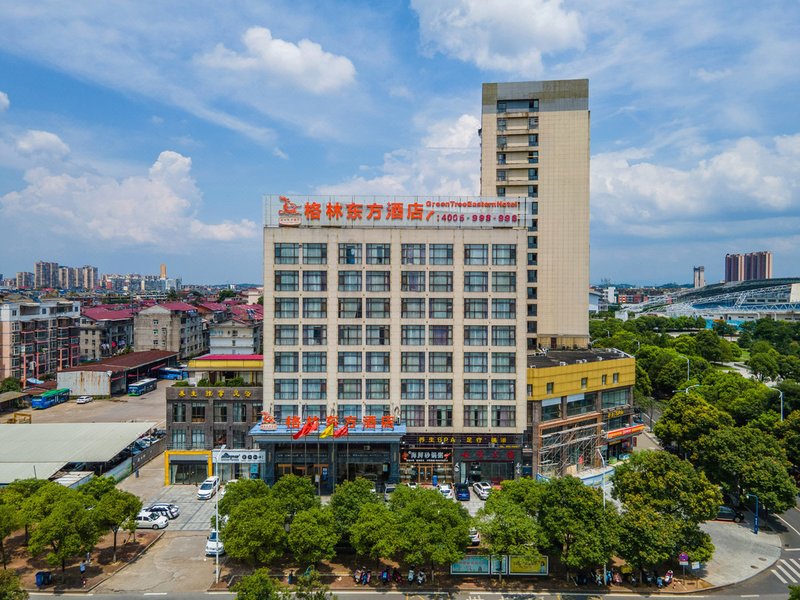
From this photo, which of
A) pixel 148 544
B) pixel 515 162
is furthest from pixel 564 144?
pixel 148 544

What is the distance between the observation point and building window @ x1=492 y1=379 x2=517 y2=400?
53188mm

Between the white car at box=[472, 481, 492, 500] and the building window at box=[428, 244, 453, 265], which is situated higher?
the building window at box=[428, 244, 453, 265]

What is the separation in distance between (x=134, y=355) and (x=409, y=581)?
98.7 m

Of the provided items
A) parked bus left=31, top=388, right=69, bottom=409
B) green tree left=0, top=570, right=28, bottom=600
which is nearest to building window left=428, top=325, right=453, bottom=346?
green tree left=0, top=570, right=28, bottom=600

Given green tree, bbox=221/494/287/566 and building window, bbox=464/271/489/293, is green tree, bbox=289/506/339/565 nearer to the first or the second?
green tree, bbox=221/494/287/566

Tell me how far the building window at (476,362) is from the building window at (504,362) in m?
0.89

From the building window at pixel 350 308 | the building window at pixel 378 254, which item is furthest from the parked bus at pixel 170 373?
the building window at pixel 378 254

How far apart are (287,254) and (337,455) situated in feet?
73.8

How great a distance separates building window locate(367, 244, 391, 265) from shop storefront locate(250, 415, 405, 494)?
17.5 meters

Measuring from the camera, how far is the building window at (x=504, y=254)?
176 feet

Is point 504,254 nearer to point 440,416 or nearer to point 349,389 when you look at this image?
point 440,416

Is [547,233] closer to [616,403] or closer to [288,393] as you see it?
[616,403]

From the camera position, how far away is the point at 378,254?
53.6m

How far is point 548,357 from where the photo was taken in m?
60.9
